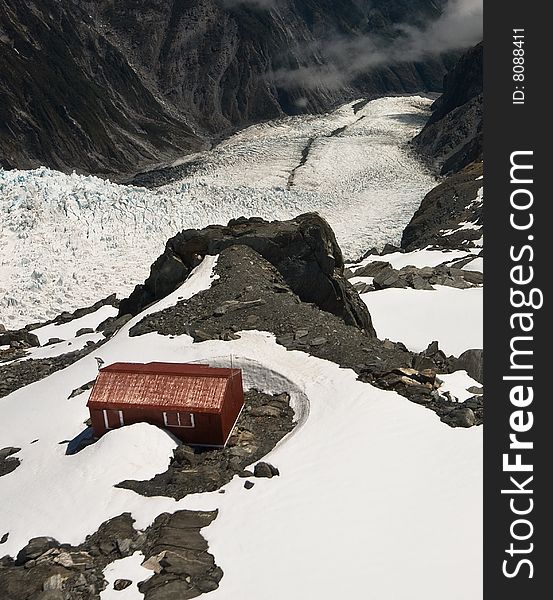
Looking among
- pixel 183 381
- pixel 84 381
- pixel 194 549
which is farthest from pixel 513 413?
pixel 84 381

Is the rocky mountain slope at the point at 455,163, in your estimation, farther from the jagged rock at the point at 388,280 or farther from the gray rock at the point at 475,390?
the gray rock at the point at 475,390

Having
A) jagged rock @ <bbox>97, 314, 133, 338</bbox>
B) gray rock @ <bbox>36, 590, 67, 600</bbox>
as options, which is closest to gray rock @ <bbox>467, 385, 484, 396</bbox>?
gray rock @ <bbox>36, 590, 67, 600</bbox>

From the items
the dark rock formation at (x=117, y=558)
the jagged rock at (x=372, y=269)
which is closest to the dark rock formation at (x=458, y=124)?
the jagged rock at (x=372, y=269)

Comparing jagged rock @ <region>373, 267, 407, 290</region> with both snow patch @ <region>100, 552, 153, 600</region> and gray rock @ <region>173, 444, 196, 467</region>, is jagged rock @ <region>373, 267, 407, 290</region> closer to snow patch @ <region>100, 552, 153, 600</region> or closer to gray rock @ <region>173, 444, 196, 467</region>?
gray rock @ <region>173, 444, 196, 467</region>

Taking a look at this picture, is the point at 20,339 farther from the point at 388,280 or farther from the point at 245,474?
the point at 245,474

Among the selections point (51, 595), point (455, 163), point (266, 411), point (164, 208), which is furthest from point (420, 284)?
point (455, 163)

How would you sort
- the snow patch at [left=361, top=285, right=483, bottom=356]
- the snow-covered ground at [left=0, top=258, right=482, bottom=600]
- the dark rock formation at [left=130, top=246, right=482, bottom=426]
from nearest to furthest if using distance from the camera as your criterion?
the snow-covered ground at [left=0, top=258, right=482, bottom=600], the dark rock formation at [left=130, top=246, right=482, bottom=426], the snow patch at [left=361, top=285, right=483, bottom=356]
